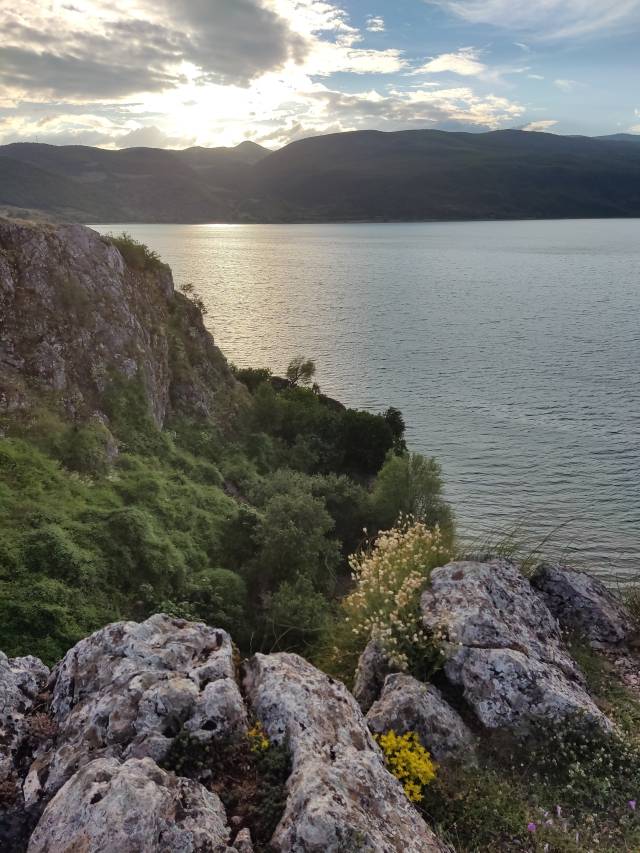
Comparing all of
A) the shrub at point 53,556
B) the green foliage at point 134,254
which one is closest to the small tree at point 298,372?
the green foliage at point 134,254

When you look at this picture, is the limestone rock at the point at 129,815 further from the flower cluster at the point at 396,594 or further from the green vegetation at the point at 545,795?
the flower cluster at the point at 396,594

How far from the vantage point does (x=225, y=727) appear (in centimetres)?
962

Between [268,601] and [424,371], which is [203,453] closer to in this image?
[268,601]

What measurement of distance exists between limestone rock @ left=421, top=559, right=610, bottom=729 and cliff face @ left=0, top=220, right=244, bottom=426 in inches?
910

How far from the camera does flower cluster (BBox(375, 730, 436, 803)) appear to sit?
10.2 metres

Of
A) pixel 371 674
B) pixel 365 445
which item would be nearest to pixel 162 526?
pixel 371 674

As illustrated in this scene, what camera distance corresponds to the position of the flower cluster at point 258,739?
9.45 meters

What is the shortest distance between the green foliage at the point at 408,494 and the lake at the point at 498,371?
4.90 meters

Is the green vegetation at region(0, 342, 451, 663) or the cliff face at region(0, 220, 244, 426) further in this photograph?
the cliff face at region(0, 220, 244, 426)

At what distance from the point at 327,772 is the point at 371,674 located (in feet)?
15.9

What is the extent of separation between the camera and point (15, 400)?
29.2 meters

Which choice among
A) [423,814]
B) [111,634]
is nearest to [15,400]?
[111,634]

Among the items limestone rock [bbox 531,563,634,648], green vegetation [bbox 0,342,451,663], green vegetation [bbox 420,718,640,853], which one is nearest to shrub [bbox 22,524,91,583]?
green vegetation [bbox 0,342,451,663]

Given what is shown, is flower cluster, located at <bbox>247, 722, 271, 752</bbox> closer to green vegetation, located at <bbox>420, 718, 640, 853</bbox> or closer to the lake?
green vegetation, located at <bbox>420, 718, 640, 853</bbox>
